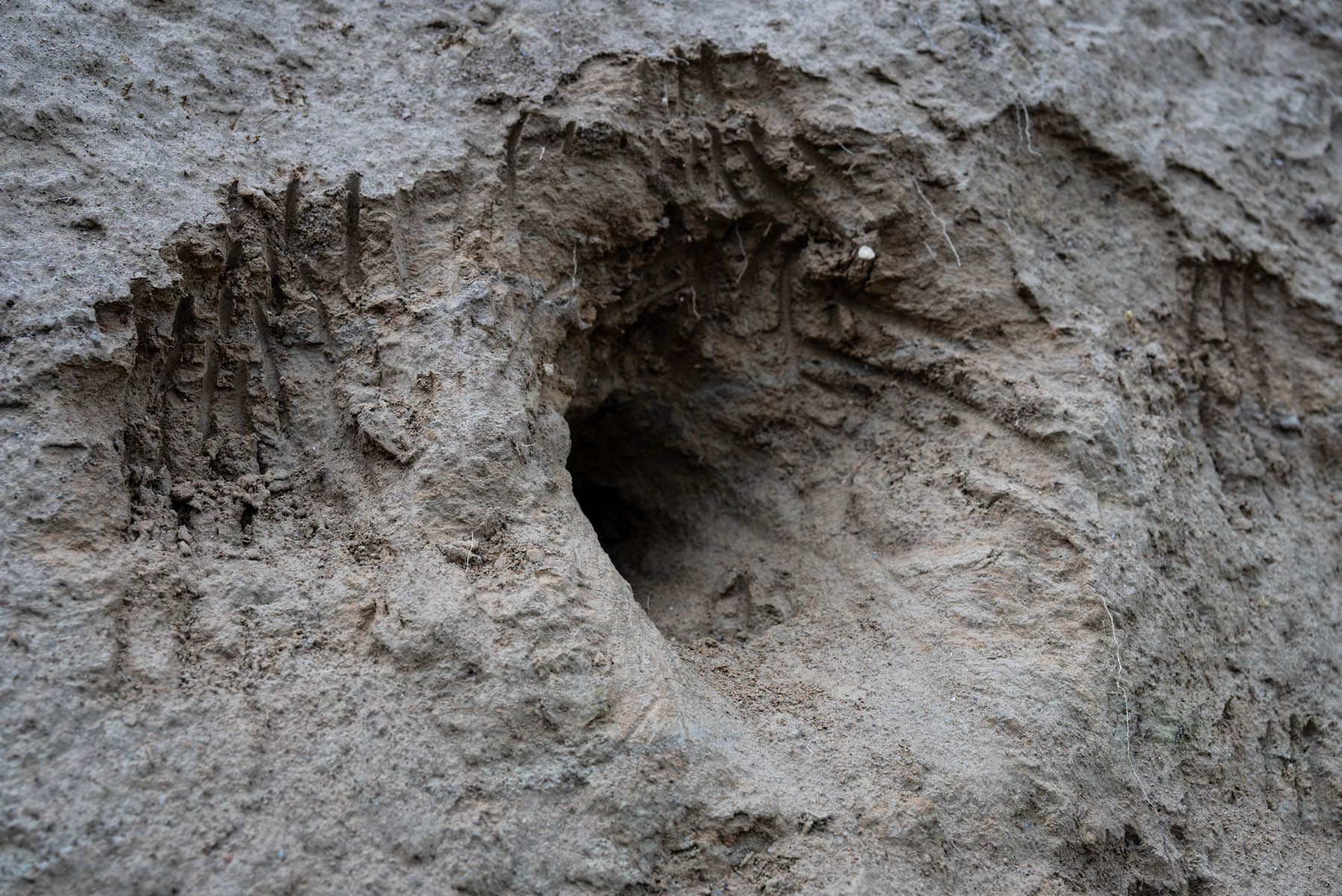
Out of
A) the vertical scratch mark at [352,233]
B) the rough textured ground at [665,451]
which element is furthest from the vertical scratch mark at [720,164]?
the vertical scratch mark at [352,233]

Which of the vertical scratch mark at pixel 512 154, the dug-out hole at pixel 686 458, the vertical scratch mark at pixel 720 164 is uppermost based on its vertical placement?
the vertical scratch mark at pixel 720 164

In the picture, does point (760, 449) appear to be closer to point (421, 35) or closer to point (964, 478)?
point (964, 478)

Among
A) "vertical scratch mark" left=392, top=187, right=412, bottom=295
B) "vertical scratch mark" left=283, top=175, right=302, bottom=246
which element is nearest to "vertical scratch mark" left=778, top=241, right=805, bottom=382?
"vertical scratch mark" left=392, top=187, right=412, bottom=295

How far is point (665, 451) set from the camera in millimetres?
3078

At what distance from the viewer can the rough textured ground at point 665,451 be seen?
1.81 m

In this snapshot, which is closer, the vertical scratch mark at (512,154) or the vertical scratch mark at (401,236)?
the vertical scratch mark at (401,236)

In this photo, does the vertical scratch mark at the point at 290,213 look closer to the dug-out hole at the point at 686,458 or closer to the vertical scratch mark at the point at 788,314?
the dug-out hole at the point at 686,458

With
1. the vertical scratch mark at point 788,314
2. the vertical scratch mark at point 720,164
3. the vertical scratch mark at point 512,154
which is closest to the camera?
the vertical scratch mark at point 512,154

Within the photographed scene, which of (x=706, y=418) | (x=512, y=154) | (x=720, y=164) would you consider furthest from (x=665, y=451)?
(x=512, y=154)

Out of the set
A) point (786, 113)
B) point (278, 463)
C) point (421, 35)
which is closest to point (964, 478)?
point (786, 113)

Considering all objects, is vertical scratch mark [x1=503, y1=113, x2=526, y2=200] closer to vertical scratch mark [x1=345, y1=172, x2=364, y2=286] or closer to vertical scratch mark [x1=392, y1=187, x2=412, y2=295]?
vertical scratch mark [x1=392, y1=187, x2=412, y2=295]

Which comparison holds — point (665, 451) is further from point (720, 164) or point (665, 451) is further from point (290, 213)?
point (290, 213)

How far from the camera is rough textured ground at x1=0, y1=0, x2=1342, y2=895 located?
1.81m

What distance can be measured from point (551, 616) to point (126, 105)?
1.47 meters
